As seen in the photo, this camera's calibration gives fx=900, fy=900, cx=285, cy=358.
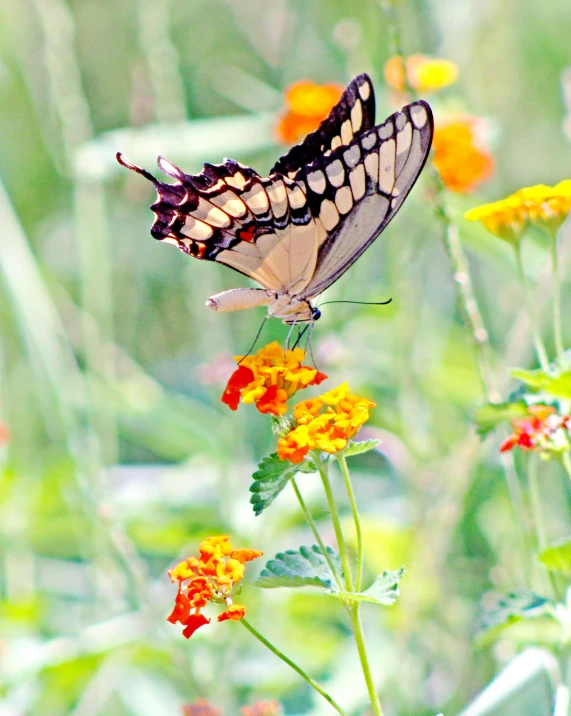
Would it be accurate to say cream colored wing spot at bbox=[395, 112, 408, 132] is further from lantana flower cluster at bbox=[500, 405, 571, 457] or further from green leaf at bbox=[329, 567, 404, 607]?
green leaf at bbox=[329, 567, 404, 607]

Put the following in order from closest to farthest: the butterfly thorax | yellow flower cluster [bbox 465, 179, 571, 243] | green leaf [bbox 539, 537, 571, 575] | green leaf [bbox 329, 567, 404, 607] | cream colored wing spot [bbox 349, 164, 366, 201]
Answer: green leaf [bbox 329, 567, 404, 607]
green leaf [bbox 539, 537, 571, 575]
yellow flower cluster [bbox 465, 179, 571, 243]
cream colored wing spot [bbox 349, 164, 366, 201]
the butterfly thorax

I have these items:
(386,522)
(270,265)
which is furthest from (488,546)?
(270,265)

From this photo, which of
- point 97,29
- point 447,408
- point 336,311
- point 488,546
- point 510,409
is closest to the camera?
point 510,409

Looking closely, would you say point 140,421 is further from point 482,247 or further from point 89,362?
point 482,247

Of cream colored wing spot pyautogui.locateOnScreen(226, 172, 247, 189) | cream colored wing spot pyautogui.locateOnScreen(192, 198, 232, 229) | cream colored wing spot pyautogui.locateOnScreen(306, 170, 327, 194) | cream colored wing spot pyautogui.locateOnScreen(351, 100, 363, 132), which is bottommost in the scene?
cream colored wing spot pyautogui.locateOnScreen(192, 198, 232, 229)

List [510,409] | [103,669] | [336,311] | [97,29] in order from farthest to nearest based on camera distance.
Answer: [97,29] < [336,311] < [103,669] < [510,409]

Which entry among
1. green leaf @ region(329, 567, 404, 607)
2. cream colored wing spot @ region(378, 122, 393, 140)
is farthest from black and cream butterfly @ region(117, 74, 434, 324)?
green leaf @ region(329, 567, 404, 607)

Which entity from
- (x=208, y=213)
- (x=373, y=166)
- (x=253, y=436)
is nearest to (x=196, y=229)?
(x=208, y=213)

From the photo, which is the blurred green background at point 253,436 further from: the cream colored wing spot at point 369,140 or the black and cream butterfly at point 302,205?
the cream colored wing spot at point 369,140
